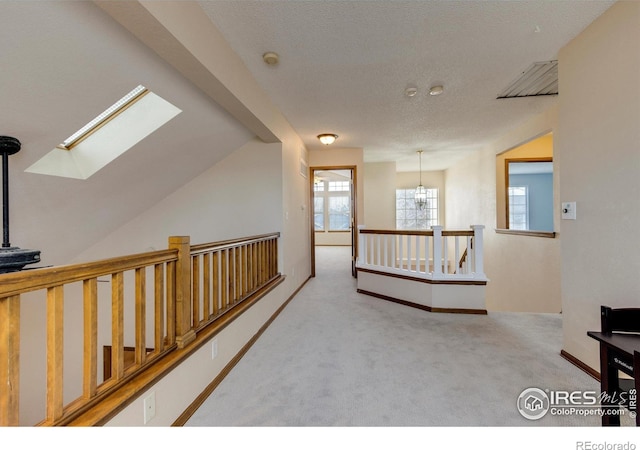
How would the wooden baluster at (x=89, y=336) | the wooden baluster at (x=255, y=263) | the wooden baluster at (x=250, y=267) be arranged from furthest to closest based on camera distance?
1. the wooden baluster at (x=255, y=263)
2. the wooden baluster at (x=250, y=267)
3. the wooden baluster at (x=89, y=336)

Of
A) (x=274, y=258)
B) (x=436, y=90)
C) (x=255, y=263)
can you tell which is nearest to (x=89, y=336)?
(x=255, y=263)

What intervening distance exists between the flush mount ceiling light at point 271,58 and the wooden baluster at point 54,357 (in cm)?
221

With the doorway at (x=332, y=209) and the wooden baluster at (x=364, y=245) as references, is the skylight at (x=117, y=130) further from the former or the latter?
the doorway at (x=332, y=209)

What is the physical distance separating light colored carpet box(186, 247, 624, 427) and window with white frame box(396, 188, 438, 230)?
17.1 ft

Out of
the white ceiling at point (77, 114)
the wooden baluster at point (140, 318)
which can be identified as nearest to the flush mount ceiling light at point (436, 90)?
the white ceiling at point (77, 114)

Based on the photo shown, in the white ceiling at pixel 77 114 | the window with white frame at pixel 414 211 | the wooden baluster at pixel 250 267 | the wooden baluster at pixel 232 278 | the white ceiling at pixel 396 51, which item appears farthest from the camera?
the window with white frame at pixel 414 211

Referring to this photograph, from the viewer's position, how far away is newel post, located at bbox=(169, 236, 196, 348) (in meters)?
1.77

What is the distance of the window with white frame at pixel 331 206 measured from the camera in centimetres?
1082

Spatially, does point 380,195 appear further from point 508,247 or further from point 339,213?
point 339,213

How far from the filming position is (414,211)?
8.46 meters

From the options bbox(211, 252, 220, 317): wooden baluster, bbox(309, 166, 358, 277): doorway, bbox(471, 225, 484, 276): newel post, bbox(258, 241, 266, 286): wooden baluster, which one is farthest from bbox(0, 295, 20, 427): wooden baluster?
bbox(309, 166, 358, 277): doorway
